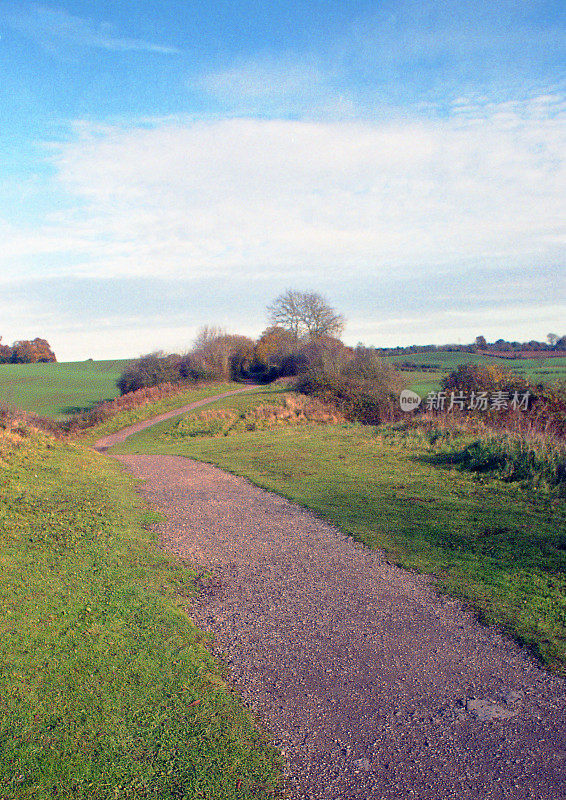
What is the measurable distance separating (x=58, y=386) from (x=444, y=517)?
189 ft

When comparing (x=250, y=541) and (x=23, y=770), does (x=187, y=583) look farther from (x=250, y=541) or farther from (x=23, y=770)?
(x=23, y=770)

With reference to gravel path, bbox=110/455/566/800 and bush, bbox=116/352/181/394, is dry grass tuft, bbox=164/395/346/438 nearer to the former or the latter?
A: bush, bbox=116/352/181/394

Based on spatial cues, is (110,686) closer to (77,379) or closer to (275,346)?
(275,346)

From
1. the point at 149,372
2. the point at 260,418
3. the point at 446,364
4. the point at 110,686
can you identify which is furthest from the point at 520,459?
the point at 446,364

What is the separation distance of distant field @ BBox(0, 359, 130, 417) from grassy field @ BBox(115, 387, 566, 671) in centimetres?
3373

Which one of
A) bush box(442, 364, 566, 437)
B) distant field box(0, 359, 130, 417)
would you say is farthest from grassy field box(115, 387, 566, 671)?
distant field box(0, 359, 130, 417)

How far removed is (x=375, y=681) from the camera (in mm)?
4156

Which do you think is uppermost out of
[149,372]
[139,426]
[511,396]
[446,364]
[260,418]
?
[149,372]

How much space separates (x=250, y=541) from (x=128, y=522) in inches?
83.8

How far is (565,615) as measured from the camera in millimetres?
5188

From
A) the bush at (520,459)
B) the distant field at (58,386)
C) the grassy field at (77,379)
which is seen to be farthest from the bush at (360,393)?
the distant field at (58,386)

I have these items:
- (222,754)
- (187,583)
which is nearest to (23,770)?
(222,754)

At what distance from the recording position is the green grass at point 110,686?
121 inches

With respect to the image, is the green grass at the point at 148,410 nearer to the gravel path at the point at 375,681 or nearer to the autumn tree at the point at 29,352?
the gravel path at the point at 375,681
